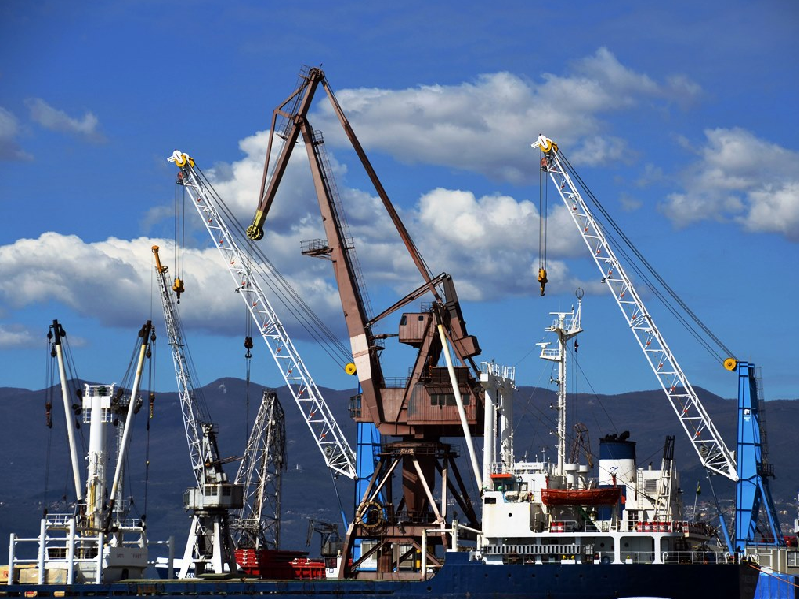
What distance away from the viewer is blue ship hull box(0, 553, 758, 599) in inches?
2874

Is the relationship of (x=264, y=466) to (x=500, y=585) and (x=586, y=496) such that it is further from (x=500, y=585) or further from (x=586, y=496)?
(x=586, y=496)

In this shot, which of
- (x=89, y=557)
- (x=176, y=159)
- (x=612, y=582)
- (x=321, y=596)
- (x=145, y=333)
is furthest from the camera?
Answer: (x=176, y=159)

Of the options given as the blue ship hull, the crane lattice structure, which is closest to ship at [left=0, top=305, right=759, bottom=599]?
the blue ship hull

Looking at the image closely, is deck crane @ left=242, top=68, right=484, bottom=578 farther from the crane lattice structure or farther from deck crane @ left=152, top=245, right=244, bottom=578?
the crane lattice structure

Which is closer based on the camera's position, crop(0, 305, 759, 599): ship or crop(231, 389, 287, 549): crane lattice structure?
crop(0, 305, 759, 599): ship

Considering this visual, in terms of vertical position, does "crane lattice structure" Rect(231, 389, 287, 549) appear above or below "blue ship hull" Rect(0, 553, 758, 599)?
above

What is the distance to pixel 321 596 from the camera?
78250 mm

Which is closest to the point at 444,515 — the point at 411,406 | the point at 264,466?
the point at 411,406

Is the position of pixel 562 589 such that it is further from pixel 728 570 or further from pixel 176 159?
pixel 176 159

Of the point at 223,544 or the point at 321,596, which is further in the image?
the point at 223,544

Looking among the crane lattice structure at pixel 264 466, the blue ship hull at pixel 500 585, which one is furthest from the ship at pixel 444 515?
the crane lattice structure at pixel 264 466

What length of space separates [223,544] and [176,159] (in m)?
41.7

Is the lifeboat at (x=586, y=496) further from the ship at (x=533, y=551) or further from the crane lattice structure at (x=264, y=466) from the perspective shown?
the crane lattice structure at (x=264, y=466)

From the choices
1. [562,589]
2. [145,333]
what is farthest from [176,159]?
[562,589]
